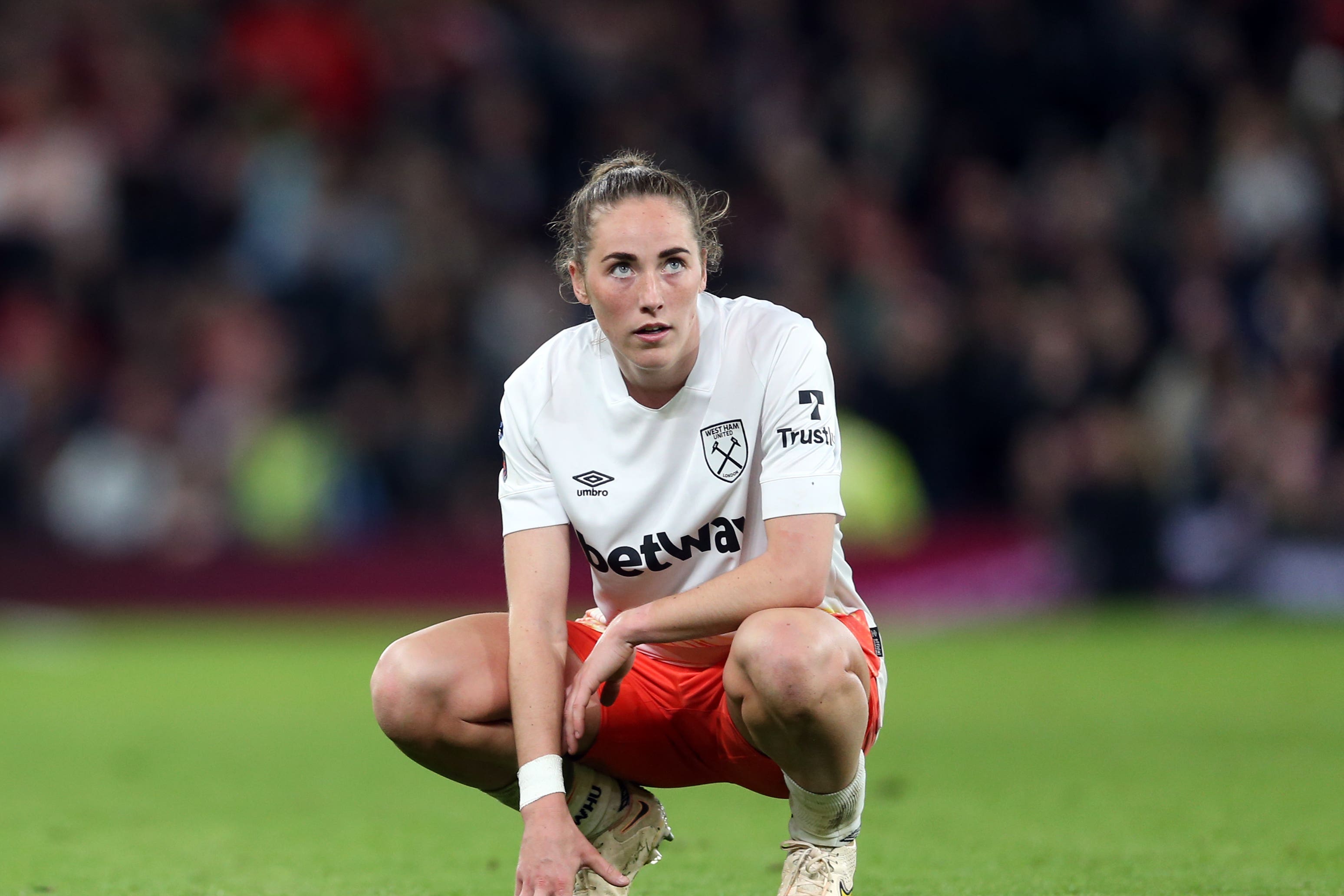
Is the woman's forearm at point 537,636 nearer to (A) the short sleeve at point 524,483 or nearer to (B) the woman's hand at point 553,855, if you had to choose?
(A) the short sleeve at point 524,483

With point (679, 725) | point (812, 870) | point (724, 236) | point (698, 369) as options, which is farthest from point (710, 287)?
point (812, 870)

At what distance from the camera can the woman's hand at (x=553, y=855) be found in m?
3.44

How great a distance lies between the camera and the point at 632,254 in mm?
3711

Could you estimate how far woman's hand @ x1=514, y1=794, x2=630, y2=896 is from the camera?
3.44m

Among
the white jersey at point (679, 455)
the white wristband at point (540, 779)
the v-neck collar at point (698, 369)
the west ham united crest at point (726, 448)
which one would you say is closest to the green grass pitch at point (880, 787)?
the white wristband at point (540, 779)

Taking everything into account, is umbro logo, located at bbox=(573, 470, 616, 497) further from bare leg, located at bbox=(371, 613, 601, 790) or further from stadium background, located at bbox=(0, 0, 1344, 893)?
stadium background, located at bbox=(0, 0, 1344, 893)

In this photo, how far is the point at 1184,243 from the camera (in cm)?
1212

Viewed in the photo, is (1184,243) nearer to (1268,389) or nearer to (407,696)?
(1268,389)

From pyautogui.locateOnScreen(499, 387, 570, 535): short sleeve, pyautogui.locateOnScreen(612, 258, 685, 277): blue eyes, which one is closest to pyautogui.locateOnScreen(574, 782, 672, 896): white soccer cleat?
pyautogui.locateOnScreen(499, 387, 570, 535): short sleeve

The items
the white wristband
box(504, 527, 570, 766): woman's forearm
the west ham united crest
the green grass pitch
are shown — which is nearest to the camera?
the white wristband

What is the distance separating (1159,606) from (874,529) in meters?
1.88

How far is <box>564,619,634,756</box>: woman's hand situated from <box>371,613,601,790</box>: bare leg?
0.11 meters

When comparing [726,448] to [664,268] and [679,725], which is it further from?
[679,725]

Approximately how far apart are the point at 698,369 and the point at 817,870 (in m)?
1.15
